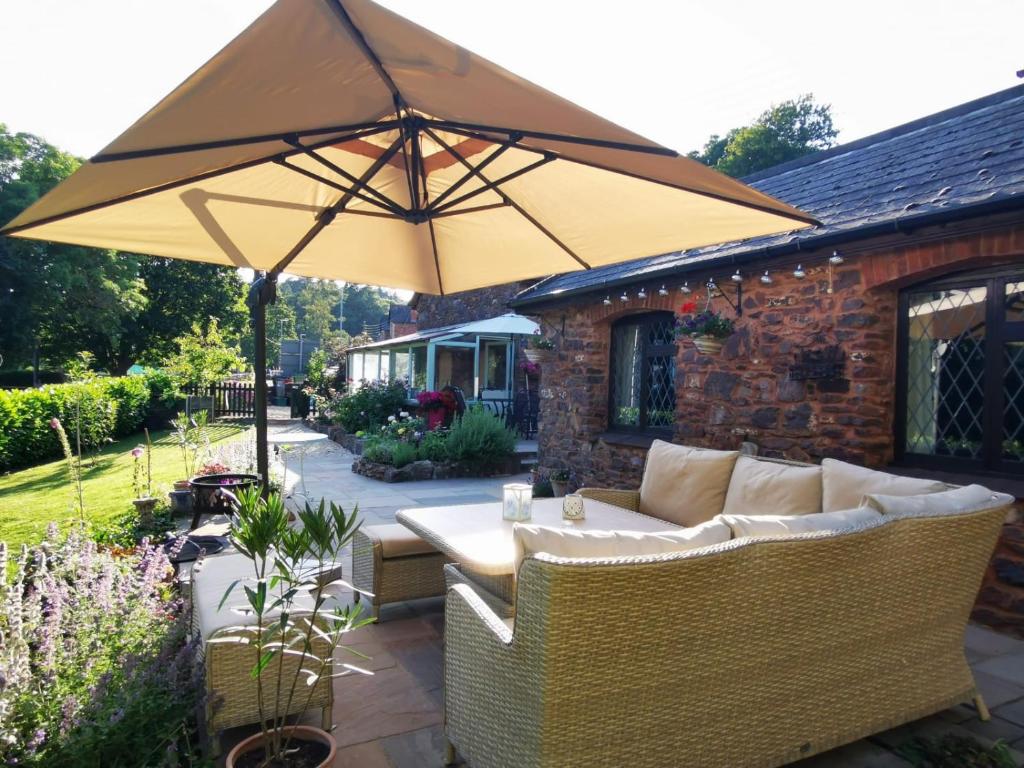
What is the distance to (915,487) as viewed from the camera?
9.21ft

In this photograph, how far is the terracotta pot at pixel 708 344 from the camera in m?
5.24

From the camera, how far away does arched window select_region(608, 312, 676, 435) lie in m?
6.50

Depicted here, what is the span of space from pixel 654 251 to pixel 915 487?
1647 millimetres

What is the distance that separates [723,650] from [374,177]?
2791mm

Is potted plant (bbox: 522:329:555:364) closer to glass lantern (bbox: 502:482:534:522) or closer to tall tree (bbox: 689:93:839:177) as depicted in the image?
glass lantern (bbox: 502:482:534:522)

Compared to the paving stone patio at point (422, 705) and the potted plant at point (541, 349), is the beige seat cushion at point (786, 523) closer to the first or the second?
the paving stone patio at point (422, 705)

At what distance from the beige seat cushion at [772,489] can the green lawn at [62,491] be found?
4.71 m

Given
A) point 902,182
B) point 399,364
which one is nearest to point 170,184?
point 902,182

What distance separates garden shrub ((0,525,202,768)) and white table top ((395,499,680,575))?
110 centimetres

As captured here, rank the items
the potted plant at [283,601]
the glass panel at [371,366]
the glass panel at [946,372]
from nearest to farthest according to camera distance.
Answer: the potted plant at [283,601], the glass panel at [946,372], the glass panel at [371,366]

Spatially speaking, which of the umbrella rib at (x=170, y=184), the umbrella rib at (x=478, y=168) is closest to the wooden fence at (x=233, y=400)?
the umbrella rib at (x=478, y=168)

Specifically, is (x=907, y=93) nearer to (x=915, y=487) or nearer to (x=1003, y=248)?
(x=1003, y=248)

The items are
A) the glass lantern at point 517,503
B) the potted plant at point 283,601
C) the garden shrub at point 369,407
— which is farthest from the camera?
the garden shrub at point 369,407

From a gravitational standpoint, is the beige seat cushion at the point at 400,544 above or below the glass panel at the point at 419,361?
below
